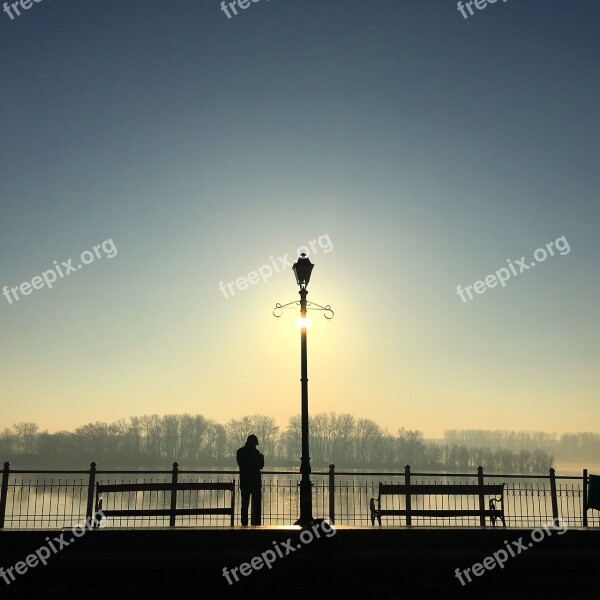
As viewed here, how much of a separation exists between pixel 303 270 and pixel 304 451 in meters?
3.50

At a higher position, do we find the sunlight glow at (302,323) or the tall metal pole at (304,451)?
the sunlight glow at (302,323)

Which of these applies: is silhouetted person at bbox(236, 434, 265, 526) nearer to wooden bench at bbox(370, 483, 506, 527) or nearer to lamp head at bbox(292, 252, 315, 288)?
wooden bench at bbox(370, 483, 506, 527)

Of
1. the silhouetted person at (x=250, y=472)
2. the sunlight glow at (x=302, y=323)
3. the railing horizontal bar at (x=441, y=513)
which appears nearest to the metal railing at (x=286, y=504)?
the railing horizontal bar at (x=441, y=513)

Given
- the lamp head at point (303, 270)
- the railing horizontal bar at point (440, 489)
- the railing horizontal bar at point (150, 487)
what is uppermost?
the lamp head at point (303, 270)

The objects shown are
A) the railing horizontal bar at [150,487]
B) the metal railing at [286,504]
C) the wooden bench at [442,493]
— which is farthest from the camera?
the metal railing at [286,504]

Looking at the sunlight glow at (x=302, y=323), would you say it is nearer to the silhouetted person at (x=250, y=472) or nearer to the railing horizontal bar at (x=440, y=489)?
the silhouetted person at (x=250, y=472)

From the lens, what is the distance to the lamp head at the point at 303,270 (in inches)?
471

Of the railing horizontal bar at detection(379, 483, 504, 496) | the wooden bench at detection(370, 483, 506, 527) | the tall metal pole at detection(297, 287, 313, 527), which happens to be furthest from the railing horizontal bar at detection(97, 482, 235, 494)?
the railing horizontal bar at detection(379, 483, 504, 496)

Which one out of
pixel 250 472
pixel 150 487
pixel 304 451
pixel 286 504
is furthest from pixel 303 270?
pixel 286 504
